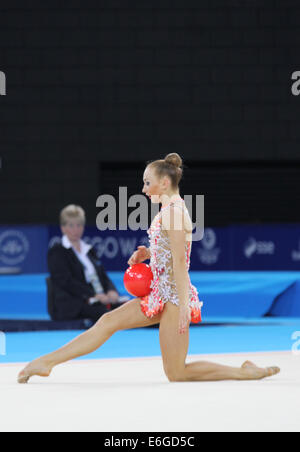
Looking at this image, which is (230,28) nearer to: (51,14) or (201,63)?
(201,63)

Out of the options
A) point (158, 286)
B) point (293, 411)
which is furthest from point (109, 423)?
point (158, 286)

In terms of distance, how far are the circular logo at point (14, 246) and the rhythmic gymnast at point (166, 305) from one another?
6182 mm

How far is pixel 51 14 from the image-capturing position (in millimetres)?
13930

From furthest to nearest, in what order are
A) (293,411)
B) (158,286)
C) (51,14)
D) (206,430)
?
(51,14), (158,286), (293,411), (206,430)

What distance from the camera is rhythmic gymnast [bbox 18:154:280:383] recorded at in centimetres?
438

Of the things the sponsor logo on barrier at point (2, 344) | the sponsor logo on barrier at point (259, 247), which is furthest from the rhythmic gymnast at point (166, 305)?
the sponsor logo on barrier at point (259, 247)

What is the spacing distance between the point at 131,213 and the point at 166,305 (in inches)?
358

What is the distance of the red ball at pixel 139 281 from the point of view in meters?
4.54

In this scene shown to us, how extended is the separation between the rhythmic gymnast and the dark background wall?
958cm

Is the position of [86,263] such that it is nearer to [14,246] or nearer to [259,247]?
[14,246]

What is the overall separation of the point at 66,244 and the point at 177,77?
6.62 meters

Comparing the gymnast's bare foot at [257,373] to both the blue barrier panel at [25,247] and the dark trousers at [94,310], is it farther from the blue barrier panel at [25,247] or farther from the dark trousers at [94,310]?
the blue barrier panel at [25,247]

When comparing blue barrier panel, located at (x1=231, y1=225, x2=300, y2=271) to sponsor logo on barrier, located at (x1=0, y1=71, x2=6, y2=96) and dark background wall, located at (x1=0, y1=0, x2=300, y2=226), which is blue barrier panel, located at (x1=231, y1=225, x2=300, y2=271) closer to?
dark background wall, located at (x1=0, y1=0, x2=300, y2=226)

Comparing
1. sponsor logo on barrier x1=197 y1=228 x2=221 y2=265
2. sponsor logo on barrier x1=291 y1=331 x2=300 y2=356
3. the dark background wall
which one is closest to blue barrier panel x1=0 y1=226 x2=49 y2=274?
A: sponsor logo on barrier x1=197 y1=228 x2=221 y2=265
